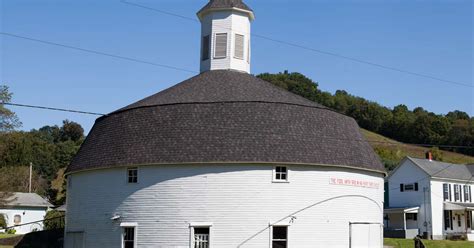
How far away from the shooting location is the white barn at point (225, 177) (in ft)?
79.9

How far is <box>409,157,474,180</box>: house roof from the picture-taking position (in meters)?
52.3

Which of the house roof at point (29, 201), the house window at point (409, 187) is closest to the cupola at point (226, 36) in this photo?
the house window at point (409, 187)

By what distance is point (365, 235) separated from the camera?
88.7ft

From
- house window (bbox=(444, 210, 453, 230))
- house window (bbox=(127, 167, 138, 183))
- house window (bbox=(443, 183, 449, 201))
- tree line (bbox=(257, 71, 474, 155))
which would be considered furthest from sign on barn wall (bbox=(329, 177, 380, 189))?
tree line (bbox=(257, 71, 474, 155))

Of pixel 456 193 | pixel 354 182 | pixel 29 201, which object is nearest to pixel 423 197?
pixel 456 193

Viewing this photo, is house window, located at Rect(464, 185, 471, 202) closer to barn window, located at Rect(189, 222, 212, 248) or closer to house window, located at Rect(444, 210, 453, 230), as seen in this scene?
house window, located at Rect(444, 210, 453, 230)

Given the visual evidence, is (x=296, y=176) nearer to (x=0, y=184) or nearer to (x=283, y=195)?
(x=283, y=195)

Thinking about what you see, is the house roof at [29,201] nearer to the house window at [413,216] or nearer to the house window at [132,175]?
the house window at [413,216]

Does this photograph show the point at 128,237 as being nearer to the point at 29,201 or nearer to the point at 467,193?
the point at 467,193

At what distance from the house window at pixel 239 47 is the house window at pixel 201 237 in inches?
466

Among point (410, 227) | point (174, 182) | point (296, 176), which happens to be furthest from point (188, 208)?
point (410, 227)

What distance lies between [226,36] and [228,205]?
1209cm

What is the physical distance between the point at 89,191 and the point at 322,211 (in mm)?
10668

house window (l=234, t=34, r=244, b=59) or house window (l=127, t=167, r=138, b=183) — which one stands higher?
house window (l=234, t=34, r=244, b=59)
